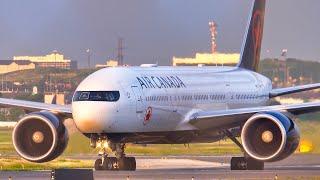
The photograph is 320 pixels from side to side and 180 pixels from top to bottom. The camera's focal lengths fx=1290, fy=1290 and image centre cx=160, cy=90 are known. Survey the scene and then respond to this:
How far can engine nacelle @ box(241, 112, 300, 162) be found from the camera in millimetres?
53656

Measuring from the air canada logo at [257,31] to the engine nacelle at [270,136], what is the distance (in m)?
18.0

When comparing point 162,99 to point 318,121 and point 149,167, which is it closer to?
point 149,167

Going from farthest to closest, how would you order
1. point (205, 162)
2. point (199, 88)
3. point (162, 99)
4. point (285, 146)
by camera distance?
1. point (205, 162)
2. point (199, 88)
3. point (162, 99)
4. point (285, 146)

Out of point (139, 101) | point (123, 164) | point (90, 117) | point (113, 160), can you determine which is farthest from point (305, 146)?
point (90, 117)

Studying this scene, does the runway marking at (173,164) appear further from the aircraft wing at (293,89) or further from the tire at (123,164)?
the tire at (123,164)

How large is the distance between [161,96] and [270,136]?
19.9 ft

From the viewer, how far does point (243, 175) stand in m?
54.2

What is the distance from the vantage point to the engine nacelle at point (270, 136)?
53.7 m

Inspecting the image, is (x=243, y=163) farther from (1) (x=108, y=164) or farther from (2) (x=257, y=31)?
(2) (x=257, y=31)

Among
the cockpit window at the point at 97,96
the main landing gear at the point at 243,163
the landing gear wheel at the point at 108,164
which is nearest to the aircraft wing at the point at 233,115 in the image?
the main landing gear at the point at 243,163

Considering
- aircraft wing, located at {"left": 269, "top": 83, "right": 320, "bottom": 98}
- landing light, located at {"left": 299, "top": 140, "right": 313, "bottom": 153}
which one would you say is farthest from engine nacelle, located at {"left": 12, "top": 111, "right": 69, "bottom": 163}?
landing light, located at {"left": 299, "top": 140, "right": 313, "bottom": 153}

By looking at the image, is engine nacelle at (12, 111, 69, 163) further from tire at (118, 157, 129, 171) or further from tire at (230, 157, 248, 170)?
tire at (230, 157, 248, 170)

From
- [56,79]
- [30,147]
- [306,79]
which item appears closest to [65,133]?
[30,147]

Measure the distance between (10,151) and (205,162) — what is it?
18182mm
